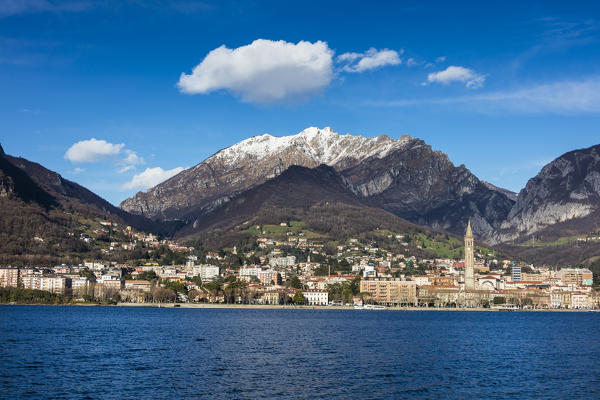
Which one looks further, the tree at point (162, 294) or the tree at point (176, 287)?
the tree at point (176, 287)

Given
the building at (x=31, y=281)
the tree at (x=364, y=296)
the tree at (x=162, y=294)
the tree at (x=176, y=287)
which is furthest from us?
the tree at (x=364, y=296)

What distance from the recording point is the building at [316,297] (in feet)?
623

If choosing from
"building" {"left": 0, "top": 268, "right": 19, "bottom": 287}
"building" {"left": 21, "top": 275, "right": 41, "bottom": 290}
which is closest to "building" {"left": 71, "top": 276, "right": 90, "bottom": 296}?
"building" {"left": 21, "top": 275, "right": 41, "bottom": 290}

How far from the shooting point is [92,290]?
177 meters

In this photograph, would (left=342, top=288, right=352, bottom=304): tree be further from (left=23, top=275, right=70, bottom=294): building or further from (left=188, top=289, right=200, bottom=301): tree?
(left=23, top=275, right=70, bottom=294): building

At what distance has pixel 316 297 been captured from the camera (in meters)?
192

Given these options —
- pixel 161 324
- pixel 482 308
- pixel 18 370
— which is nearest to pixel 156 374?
pixel 18 370

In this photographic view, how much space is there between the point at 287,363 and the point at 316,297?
13511cm

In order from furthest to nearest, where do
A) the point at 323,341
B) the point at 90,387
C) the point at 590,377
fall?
the point at 323,341 → the point at 590,377 → the point at 90,387

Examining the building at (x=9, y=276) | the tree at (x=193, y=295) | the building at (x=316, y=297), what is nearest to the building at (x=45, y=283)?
the building at (x=9, y=276)

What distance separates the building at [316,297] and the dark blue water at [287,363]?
312 feet

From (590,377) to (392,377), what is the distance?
47.3ft

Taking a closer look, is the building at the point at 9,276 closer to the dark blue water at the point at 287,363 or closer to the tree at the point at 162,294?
the tree at the point at 162,294

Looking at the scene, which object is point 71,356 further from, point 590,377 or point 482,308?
point 482,308
